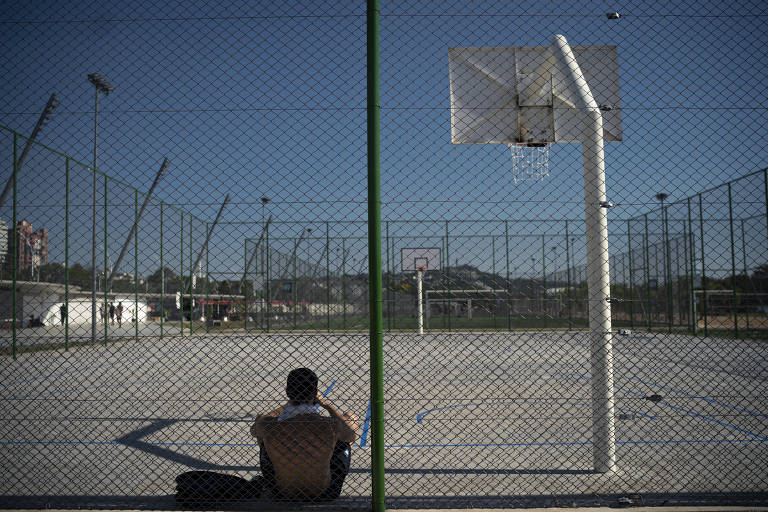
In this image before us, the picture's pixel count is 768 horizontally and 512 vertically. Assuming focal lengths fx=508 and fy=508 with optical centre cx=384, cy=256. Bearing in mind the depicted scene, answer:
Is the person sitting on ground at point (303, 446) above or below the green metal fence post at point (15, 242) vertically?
below

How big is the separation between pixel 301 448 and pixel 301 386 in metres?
0.39

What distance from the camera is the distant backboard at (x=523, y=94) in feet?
12.9

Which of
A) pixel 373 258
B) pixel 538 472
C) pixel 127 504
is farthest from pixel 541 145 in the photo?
pixel 127 504

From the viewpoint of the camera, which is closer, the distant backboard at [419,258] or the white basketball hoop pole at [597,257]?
the white basketball hoop pole at [597,257]

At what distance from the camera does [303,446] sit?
128 inches

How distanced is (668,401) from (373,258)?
20.1 feet

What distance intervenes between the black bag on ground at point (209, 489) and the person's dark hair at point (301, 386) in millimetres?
689

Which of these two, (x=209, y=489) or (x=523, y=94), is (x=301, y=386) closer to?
(x=209, y=489)

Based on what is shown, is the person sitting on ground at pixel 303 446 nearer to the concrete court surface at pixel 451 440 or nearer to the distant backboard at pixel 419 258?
the concrete court surface at pixel 451 440

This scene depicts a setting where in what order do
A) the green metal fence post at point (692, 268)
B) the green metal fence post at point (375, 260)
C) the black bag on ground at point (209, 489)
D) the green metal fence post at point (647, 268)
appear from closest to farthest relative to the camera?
the green metal fence post at point (375, 260) < the black bag on ground at point (209, 489) < the green metal fence post at point (692, 268) < the green metal fence post at point (647, 268)

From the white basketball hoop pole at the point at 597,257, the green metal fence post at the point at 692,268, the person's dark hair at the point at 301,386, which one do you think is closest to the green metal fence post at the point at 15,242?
the person's dark hair at the point at 301,386

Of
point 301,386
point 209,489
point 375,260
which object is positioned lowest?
point 209,489

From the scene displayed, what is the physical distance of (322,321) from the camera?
Answer: 22.2 metres

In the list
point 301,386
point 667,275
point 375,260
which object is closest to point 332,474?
point 301,386
